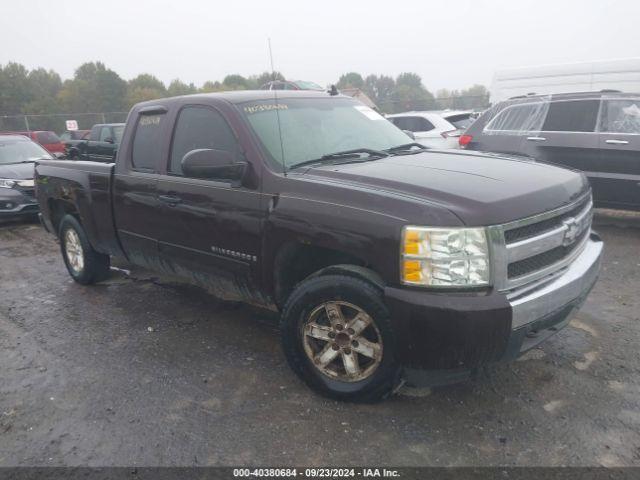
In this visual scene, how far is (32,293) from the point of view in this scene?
5293 millimetres

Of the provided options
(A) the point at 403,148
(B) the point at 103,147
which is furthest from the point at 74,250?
(B) the point at 103,147

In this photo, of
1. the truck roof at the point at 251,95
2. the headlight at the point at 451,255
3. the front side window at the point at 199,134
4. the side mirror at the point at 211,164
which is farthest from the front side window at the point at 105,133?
the headlight at the point at 451,255

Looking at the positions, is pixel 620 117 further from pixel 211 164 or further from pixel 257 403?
pixel 257 403

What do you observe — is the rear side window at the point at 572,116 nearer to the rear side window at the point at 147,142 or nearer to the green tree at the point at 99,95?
the rear side window at the point at 147,142

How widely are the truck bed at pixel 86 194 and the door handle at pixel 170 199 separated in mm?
846

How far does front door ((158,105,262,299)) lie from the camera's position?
3.36 meters

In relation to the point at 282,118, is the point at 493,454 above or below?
below

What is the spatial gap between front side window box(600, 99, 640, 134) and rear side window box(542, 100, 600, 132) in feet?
0.37

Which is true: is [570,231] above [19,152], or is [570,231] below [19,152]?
below

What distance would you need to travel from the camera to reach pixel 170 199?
12.6 ft

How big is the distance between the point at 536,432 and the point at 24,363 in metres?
3.45

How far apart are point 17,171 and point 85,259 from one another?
4.80 meters

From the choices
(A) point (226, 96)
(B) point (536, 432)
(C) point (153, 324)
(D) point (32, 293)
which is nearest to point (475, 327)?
(B) point (536, 432)

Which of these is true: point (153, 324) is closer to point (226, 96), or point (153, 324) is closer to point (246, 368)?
point (246, 368)
